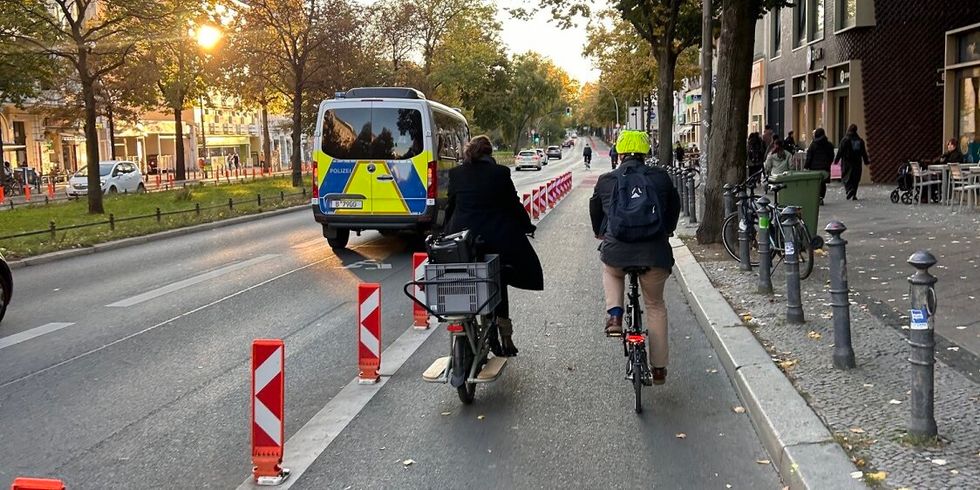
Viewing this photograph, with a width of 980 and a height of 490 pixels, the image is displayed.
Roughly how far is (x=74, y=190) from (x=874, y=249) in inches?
1313

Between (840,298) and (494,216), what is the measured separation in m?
2.41

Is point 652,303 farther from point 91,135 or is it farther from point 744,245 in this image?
point 91,135

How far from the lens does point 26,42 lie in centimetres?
2394

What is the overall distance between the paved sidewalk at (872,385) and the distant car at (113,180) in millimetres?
32947

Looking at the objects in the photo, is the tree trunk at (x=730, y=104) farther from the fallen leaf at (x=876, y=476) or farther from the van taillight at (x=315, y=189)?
the fallen leaf at (x=876, y=476)

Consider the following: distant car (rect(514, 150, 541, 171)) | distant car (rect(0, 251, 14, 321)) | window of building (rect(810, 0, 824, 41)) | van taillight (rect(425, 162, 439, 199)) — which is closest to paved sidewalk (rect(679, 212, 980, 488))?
van taillight (rect(425, 162, 439, 199))

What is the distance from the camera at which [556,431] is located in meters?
5.50

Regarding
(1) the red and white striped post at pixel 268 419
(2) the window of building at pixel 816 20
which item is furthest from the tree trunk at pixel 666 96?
(1) the red and white striped post at pixel 268 419

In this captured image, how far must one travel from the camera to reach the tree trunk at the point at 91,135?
23.5m

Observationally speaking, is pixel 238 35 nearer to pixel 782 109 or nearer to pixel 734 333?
pixel 782 109

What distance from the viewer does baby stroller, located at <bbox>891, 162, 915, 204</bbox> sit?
19047 mm

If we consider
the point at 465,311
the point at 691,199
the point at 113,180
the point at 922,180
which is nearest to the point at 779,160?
the point at 691,199

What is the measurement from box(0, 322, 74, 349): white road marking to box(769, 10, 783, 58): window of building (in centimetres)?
3174

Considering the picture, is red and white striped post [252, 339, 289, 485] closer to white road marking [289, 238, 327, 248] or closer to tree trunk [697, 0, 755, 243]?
tree trunk [697, 0, 755, 243]
